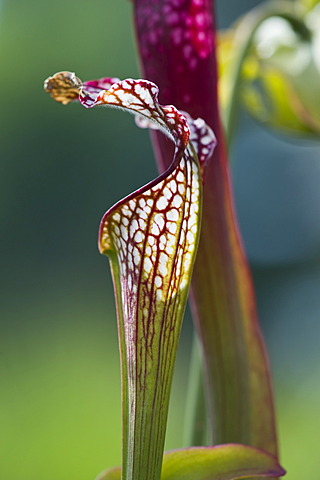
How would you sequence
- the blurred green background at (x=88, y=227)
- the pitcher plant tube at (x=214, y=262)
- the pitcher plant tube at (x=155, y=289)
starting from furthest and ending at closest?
the blurred green background at (x=88, y=227), the pitcher plant tube at (x=214, y=262), the pitcher plant tube at (x=155, y=289)

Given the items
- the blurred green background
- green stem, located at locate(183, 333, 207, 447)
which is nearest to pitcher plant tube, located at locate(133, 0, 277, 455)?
green stem, located at locate(183, 333, 207, 447)

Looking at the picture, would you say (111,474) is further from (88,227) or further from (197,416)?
(88,227)

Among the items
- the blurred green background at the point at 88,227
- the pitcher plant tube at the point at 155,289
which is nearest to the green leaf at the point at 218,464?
the pitcher plant tube at the point at 155,289

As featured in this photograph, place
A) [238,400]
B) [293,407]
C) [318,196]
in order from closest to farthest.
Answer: [238,400]
[293,407]
[318,196]

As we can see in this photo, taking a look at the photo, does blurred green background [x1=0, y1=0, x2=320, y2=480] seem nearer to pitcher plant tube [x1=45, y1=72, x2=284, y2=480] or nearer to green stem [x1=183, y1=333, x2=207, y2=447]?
green stem [x1=183, y1=333, x2=207, y2=447]

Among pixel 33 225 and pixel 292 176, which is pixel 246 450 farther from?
pixel 292 176

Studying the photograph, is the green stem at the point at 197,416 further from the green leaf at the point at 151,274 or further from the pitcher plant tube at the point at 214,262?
the green leaf at the point at 151,274

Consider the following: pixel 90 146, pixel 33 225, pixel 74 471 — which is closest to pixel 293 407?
pixel 74 471
